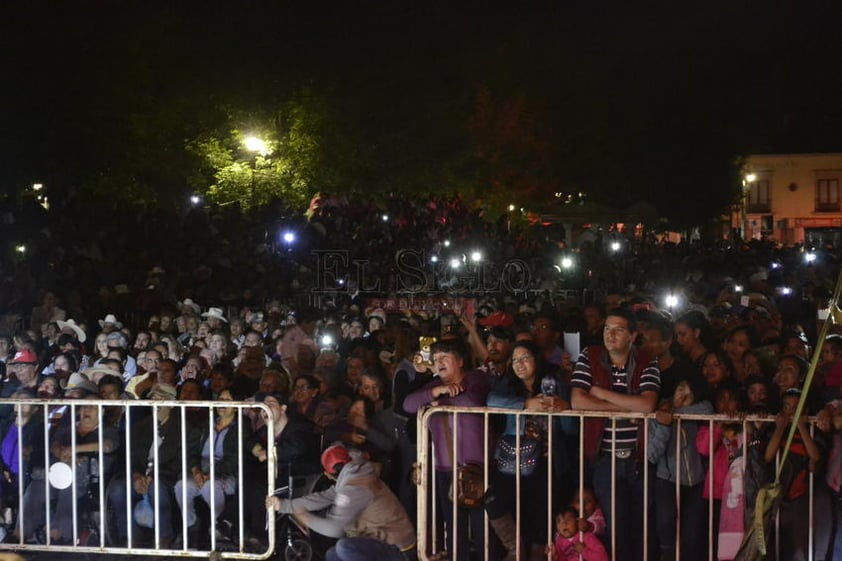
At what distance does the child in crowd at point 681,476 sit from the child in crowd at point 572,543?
1.31 ft

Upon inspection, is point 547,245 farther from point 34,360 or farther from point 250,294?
point 34,360

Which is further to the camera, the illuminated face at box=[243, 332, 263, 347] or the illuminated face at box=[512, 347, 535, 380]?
the illuminated face at box=[243, 332, 263, 347]

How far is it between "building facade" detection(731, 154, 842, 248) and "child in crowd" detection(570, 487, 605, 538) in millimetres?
60902

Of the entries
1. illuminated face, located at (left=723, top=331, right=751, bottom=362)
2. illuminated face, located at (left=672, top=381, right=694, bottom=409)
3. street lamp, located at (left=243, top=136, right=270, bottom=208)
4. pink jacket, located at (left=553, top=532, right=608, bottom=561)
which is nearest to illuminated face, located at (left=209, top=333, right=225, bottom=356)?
illuminated face, located at (left=723, top=331, right=751, bottom=362)

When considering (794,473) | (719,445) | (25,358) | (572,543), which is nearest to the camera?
(794,473)

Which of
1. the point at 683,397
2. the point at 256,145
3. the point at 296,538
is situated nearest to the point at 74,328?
the point at 296,538

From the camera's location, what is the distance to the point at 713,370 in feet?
24.7

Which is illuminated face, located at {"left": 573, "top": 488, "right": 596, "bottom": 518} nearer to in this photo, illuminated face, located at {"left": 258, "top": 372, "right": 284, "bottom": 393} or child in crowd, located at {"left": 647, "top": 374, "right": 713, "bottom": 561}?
child in crowd, located at {"left": 647, "top": 374, "right": 713, "bottom": 561}

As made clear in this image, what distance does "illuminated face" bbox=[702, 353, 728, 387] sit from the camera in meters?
7.34

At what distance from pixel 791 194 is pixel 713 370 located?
2417 inches

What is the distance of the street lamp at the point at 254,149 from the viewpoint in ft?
99.8

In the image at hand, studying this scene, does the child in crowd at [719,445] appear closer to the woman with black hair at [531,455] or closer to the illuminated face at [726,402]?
the illuminated face at [726,402]

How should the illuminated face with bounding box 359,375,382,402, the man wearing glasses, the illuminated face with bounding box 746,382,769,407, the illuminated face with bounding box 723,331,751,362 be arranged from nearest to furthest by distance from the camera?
the man wearing glasses
the illuminated face with bounding box 746,382,769,407
the illuminated face with bounding box 359,375,382,402
the illuminated face with bounding box 723,331,751,362

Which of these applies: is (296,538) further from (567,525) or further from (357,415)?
(567,525)
